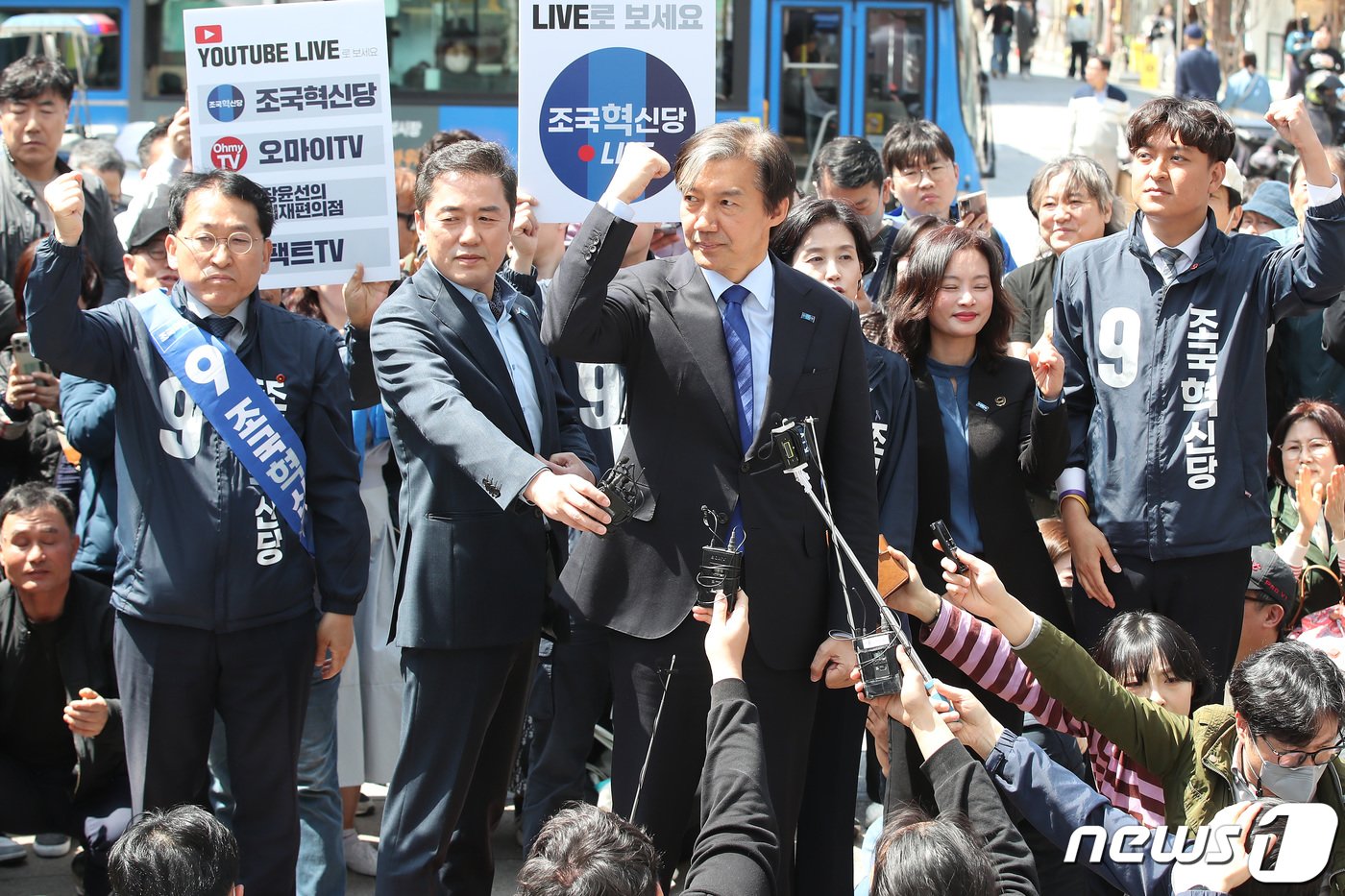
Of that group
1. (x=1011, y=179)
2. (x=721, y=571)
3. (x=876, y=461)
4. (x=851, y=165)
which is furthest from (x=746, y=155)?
(x=1011, y=179)

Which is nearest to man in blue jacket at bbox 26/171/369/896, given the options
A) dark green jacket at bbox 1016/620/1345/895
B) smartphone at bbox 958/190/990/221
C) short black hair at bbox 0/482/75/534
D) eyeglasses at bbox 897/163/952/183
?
short black hair at bbox 0/482/75/534

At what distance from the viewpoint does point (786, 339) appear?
326 centimetres

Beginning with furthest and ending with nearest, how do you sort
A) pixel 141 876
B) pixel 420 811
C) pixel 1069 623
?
pixel 1069 623 < pixel 420 811 < pixel 141 876

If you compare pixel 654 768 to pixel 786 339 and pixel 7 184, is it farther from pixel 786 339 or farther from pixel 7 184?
pixel 7 184

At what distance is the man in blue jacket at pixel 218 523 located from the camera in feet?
11.7

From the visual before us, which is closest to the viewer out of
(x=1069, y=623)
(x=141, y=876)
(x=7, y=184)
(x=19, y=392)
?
(x=141, y=876)

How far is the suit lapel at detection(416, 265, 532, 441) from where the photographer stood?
3.55m

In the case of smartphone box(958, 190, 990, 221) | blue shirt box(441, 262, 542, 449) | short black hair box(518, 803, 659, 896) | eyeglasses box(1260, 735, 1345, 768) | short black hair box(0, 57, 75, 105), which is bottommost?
eyeglasses box(1260, 735, 1345, 768)

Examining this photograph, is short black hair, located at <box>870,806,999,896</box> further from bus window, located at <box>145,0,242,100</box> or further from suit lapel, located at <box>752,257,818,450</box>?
bus window, located at <box>145,0,242,100</box>

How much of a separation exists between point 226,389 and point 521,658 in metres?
0.98

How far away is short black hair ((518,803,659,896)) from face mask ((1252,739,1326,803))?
1.41 m

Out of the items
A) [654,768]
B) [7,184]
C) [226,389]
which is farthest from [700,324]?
[7,184]

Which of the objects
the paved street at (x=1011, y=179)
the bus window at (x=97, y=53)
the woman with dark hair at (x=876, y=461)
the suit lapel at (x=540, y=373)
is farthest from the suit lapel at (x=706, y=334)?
the bus window at (x=97, y=53)

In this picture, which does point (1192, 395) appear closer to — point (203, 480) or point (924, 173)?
point (924, 173)
